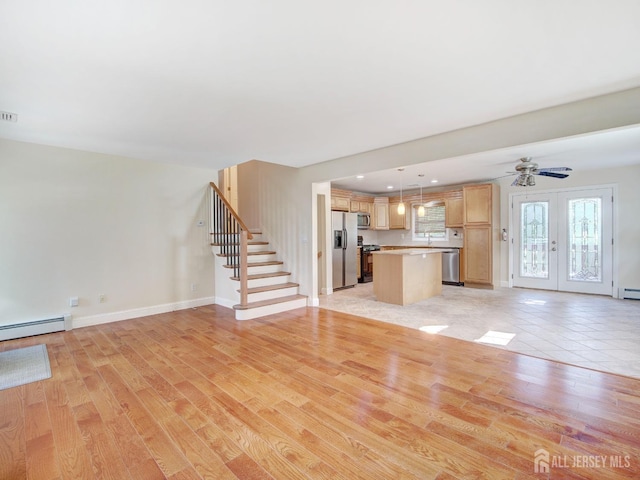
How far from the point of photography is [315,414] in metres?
2.09

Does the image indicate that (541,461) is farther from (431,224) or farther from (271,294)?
(431,224)

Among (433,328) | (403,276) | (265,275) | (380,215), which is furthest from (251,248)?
(380,215)

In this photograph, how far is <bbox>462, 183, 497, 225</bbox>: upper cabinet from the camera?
681 centimetres

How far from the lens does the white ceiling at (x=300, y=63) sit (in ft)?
5.44

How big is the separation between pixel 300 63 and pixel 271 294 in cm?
378

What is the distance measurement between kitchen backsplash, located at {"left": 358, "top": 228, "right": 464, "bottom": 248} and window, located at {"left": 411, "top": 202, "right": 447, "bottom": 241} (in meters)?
0.15

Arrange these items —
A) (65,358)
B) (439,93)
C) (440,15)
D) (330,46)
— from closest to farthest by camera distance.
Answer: (440,15) → (330,46) → (439,93) → (65,358)

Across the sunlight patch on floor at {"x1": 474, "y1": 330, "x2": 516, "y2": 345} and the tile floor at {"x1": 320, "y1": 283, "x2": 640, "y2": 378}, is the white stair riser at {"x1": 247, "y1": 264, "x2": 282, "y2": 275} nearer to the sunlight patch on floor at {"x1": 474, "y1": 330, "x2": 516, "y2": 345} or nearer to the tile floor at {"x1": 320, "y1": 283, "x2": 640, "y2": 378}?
the tile floor at {"x1": 320, "y1": 283, "x2": 640, "y2": 378}

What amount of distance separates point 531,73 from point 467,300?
4343mm

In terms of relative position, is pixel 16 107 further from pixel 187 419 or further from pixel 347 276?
pixel 347 276

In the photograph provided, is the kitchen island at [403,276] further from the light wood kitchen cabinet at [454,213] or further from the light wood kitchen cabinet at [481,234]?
the light wood kitchen cabinet at [454,213]

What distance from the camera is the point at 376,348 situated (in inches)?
130

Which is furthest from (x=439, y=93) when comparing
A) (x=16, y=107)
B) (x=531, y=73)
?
(x=16, y=107)

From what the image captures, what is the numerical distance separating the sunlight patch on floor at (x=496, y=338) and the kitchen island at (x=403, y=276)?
1.69 metres
